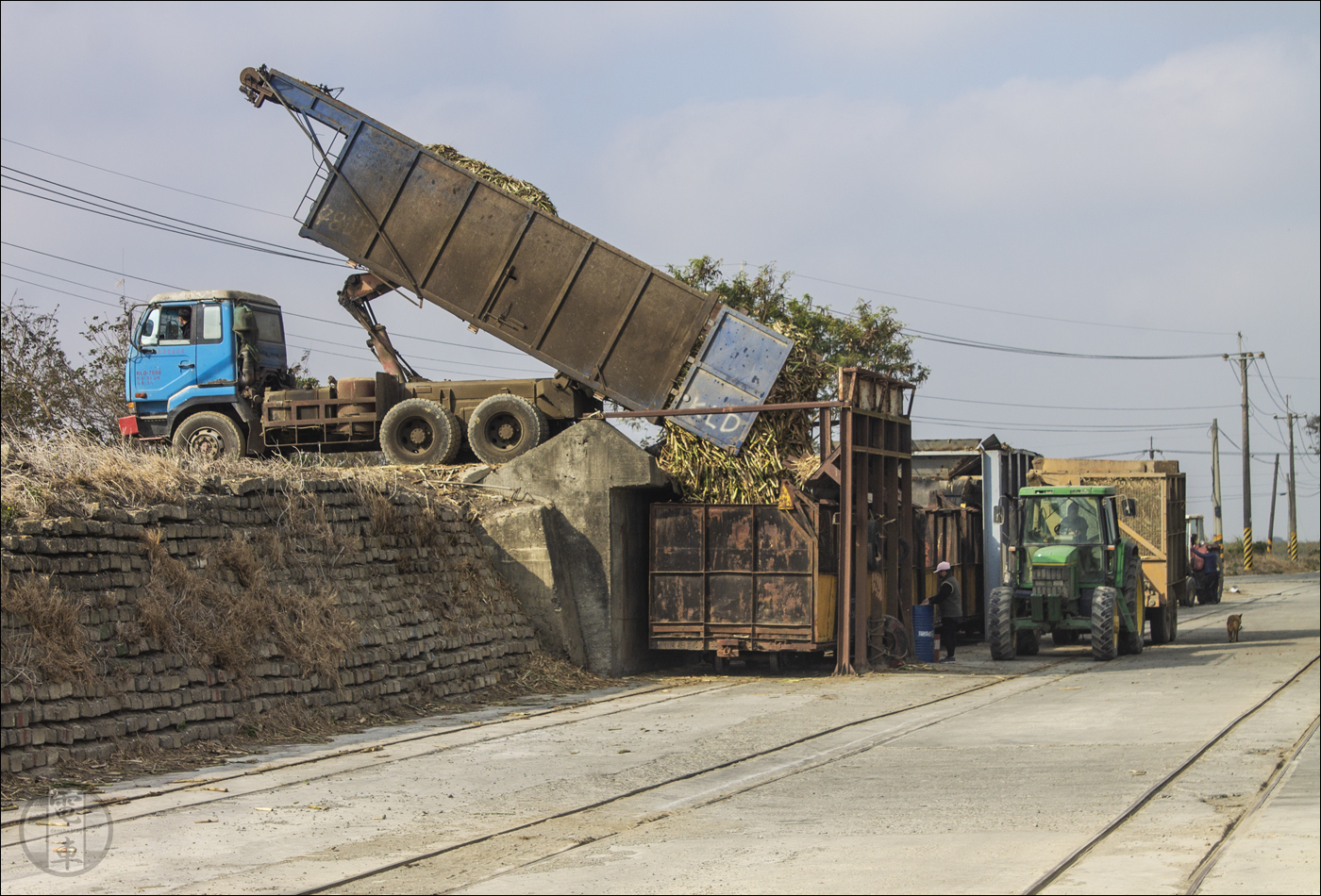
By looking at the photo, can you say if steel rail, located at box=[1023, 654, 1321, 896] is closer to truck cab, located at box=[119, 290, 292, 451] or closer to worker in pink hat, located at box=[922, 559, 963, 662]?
worker in pink hat, located at box=[922, 559, 963, 662]

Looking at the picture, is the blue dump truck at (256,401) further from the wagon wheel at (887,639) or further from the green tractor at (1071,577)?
the green tractor at (1071,577)

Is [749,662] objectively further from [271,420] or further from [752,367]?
[271,420]

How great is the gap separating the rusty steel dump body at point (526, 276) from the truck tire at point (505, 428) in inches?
48.8

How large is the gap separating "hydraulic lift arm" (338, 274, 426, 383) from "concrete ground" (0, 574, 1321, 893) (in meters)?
7.63

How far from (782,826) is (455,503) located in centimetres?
995

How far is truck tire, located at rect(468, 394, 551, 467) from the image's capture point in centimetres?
1917

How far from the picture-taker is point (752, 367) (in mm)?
17406

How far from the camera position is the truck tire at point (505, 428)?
19172 mm

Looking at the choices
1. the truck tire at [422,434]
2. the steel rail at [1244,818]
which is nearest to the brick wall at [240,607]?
the truck tire at [422,434]

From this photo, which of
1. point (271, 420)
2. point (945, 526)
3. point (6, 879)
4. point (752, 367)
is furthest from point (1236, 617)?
point (6, 879)

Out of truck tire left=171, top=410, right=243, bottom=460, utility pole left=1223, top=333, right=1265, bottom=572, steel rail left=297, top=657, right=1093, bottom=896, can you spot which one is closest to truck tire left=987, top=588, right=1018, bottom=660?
steel rail left=297, top=657, right=1093, bottom=896

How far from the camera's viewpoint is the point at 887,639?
18797 mm

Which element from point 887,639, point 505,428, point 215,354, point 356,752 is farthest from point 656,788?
point 215,354

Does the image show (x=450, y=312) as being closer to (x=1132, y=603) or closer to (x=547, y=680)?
(x=547, y=680)
